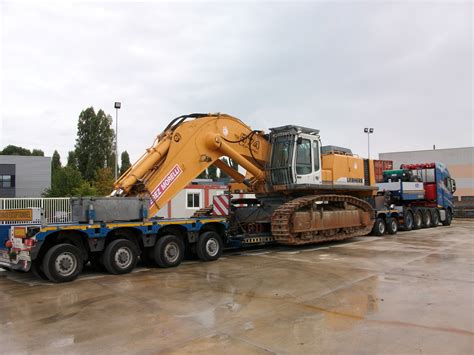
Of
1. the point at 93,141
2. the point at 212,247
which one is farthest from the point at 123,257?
the point at 93,141

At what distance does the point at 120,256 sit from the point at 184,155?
336 cm

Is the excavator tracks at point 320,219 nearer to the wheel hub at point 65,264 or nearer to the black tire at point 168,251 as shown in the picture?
the black tire at point 168,251

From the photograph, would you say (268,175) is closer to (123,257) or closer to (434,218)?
(123,257)

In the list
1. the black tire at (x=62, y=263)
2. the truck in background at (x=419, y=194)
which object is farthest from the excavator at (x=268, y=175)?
the truck in background at (x=419, y=194)

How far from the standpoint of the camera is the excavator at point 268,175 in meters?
11.6

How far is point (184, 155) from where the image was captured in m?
12.0

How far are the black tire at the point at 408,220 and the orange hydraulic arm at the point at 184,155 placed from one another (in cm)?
1086

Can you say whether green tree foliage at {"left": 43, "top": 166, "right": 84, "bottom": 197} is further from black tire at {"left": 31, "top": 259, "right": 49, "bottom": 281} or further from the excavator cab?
black tire at {"left": 31, "top": 259, "right": 49, "bottom": 281}

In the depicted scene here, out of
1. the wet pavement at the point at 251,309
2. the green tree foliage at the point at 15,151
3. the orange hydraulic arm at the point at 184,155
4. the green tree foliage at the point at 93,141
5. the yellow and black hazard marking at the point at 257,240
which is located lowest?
the wet pavement at the point at 251,309

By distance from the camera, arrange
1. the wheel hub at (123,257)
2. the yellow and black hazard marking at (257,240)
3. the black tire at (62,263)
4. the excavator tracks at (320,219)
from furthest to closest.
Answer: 1. the excavator tracks at (320,219)
2. the yellow and black hazard marking at (257,240)
3. the wheel hub at (123,257)
4. the black tire at (62,263)

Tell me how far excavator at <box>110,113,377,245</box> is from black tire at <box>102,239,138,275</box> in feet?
4.59

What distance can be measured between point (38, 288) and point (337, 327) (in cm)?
583

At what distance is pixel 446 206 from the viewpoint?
25.5 m

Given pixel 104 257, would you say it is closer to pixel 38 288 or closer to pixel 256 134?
pixel 38 288
